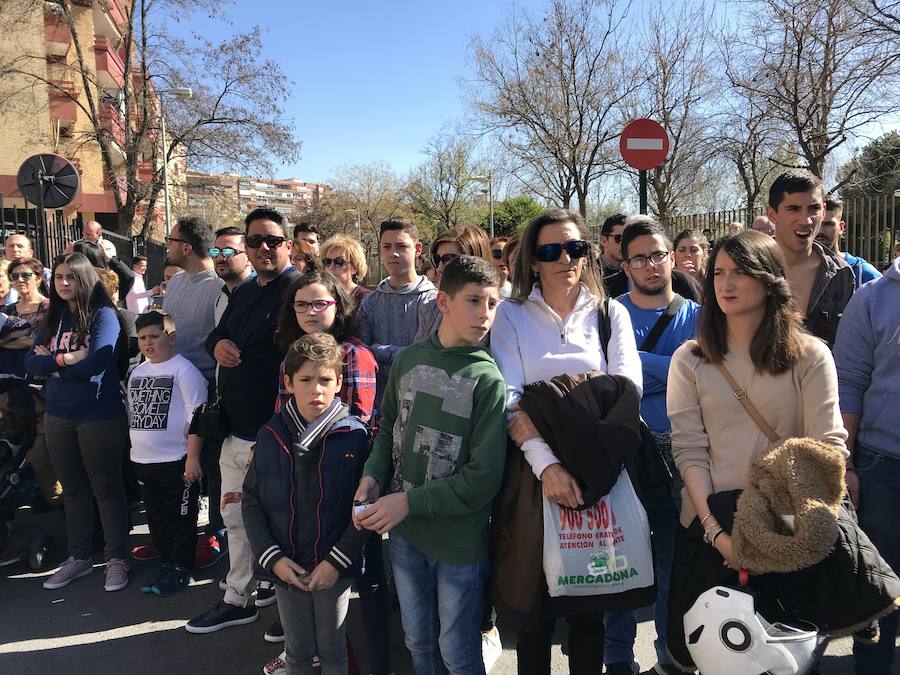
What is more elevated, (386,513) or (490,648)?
(386,513)

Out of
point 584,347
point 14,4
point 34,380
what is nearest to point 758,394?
point 584,347

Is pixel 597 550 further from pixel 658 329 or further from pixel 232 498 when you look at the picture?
pixel 232 498

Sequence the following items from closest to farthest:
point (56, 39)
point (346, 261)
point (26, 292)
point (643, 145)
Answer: point (346, 261) < point (26, 292) < point (643, 145) < point (56, 39)

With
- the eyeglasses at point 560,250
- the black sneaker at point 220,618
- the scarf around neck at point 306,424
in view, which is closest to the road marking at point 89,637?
the black sneaker at point 220,618

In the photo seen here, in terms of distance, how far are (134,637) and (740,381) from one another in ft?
11.6

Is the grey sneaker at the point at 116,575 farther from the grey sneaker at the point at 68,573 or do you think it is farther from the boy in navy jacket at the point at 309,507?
the boy in navy jacket at the point at 309,507

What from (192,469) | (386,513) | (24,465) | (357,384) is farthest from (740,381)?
(24,465)

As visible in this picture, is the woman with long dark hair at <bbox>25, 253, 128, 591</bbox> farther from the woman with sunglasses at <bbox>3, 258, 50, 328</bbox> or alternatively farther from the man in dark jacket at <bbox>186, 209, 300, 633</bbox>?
the man in dark jacket at <bbox>186, 209, 300, 633</bbox>

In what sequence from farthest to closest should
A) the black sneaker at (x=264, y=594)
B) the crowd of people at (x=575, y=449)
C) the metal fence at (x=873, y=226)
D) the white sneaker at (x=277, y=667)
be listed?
the metal fence at (x=873, y=226), the black sneaker at (x=264, y=594), the white sneaker at (x=277, y=667), the crowd of people at (x=575, y=449)

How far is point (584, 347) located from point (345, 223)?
4793cm

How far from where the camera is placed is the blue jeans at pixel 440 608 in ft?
7.98

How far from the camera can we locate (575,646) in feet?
8.37

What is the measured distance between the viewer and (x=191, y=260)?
463cm

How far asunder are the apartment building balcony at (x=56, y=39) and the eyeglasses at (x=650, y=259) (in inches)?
999
